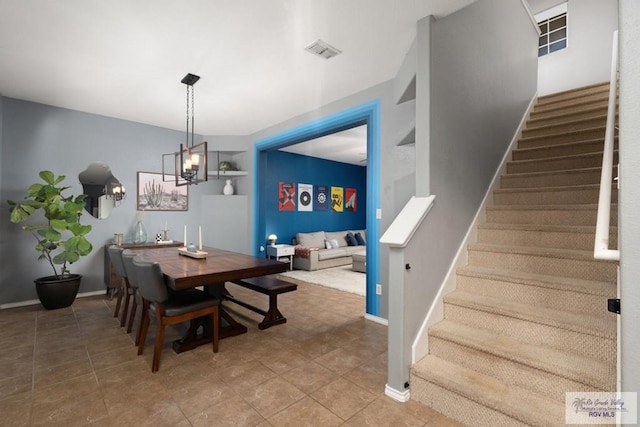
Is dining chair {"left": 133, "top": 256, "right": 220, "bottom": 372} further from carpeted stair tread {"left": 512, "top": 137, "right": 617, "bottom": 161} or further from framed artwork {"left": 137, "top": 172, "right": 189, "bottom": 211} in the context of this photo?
carpeted stair tread {"left": 512, "top": 137, "right": 617, "bottom": 161}

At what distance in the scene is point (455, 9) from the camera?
7.11 ft

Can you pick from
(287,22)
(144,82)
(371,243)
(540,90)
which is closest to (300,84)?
(287,22)

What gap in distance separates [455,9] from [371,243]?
2.27 meters

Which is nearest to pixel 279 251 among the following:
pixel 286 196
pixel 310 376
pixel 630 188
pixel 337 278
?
pixel 337 278

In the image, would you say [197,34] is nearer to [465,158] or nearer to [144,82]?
[144,82]

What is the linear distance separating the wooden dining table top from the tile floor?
2.11 ft

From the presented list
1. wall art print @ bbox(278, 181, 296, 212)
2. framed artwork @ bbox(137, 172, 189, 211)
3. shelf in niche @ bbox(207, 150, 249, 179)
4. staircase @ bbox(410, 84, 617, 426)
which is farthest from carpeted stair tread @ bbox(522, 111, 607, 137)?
framed artwork @ bbox(137, 172, 189, 211)

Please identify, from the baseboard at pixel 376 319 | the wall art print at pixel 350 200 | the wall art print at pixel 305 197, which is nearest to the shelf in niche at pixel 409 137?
the baseboard at pixel 376 319

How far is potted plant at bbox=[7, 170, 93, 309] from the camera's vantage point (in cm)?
363

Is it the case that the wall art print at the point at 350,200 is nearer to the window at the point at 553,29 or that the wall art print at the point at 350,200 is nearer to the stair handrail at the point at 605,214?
the window at the point at 553,29

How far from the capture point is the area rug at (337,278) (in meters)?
4.91

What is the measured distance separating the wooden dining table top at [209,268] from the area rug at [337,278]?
208 centimetres

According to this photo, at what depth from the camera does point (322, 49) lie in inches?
108

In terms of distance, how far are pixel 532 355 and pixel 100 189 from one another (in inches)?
211
